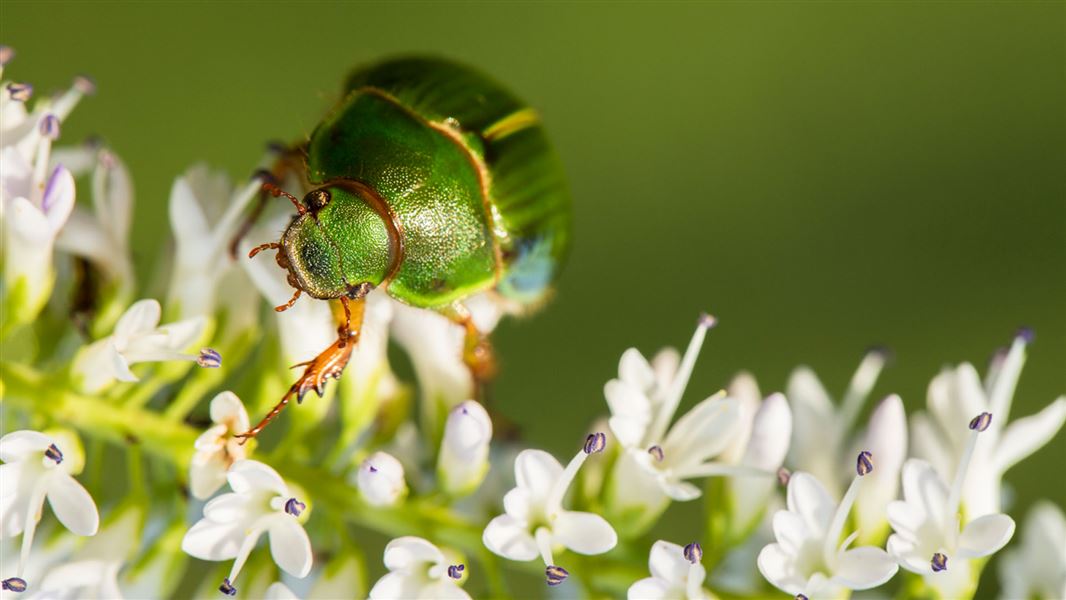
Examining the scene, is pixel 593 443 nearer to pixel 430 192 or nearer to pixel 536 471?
pixel 536 471

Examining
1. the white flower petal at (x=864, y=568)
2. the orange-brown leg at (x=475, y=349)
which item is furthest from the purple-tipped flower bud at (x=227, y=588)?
the white flower petal at (x=864, y=568)

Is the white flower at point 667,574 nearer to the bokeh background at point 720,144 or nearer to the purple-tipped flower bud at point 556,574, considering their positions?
the purple-tipped flower bud at point 556,574

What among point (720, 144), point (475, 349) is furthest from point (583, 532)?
point (720, 144)

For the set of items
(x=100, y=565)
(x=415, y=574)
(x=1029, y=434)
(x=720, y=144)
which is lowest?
(x=100, y=565)

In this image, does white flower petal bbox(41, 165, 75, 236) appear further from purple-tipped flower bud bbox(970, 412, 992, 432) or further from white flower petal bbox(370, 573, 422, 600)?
purple-tipped flower bud bbox(970, 412, 992, 432)

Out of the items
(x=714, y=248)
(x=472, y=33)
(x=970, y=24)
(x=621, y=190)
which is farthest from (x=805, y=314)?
(x=472, y=33)

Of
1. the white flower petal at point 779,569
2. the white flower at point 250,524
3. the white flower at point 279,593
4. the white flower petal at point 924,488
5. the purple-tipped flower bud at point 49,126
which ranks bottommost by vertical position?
the white flower at point 279,593
